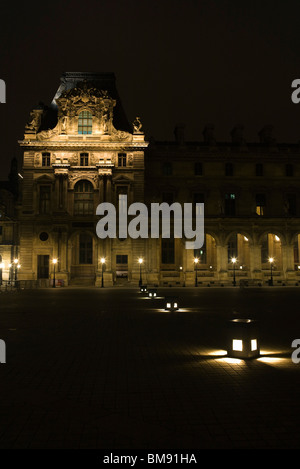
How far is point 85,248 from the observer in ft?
199

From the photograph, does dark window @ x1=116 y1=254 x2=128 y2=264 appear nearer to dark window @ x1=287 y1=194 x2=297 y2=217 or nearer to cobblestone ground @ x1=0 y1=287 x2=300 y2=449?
dark window @ x1=287 y1=194 x2=297 y2=217

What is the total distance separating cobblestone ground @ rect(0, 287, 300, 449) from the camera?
553 centimetres

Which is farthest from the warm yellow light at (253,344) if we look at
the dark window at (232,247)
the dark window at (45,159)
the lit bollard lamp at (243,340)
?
the dark window at (232,247)

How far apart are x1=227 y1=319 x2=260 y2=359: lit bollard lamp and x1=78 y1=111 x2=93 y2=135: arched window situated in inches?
2032

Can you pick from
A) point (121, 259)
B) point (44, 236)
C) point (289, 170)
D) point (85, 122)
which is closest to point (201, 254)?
point (121, 259)

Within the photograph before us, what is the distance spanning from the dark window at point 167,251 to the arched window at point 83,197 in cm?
1140

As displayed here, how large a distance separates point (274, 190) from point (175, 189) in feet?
48.5

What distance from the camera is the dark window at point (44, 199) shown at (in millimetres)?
58000

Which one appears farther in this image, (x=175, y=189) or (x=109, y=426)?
(x=175, y=189)

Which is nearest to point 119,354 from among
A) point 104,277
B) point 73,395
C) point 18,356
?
point 18,356

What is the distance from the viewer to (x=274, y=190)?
64.4m

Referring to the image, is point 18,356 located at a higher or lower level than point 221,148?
lower

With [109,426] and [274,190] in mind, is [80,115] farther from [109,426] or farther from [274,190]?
[109,426]

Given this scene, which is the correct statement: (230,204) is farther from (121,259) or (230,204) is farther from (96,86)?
(96,86)
